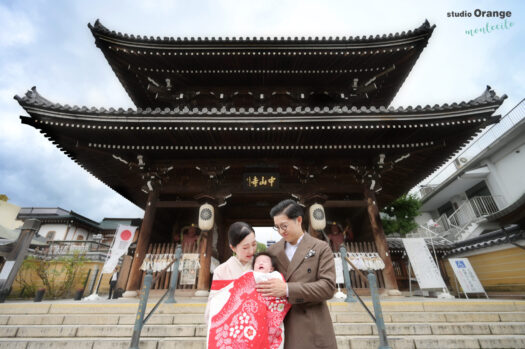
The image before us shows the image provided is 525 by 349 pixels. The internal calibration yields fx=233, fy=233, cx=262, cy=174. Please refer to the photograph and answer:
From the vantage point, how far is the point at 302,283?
1768mm

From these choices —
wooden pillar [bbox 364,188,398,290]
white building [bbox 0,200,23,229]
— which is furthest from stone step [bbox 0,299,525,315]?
white building [bbox 0,200,23,229]

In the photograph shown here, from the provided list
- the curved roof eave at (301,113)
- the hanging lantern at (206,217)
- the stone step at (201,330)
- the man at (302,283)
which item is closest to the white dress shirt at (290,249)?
the man at (302,283)

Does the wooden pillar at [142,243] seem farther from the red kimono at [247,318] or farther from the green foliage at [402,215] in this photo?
the green foliage at [402,215]

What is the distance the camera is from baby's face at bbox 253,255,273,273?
1.96m

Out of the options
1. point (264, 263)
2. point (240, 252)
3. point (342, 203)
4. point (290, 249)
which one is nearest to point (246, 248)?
point (240, 252)

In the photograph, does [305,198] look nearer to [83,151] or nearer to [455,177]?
[83,151]

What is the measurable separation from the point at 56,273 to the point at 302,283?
17331mm

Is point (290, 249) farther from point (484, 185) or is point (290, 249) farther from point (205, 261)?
point (484, 185)

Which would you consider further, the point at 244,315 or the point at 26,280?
the point at 26,280

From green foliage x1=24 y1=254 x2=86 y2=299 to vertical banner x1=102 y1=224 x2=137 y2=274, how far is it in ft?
27.5

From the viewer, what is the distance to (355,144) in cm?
729

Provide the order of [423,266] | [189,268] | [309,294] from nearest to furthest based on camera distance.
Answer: [309,294] < [189,268] < [423,266]

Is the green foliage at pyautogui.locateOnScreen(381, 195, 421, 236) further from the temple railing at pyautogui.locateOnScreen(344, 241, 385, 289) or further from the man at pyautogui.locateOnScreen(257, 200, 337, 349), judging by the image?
the man at pyautogui.locateOnScreen(257, 200, 337, 349)

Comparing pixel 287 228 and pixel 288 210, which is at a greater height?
pixel 288 210
